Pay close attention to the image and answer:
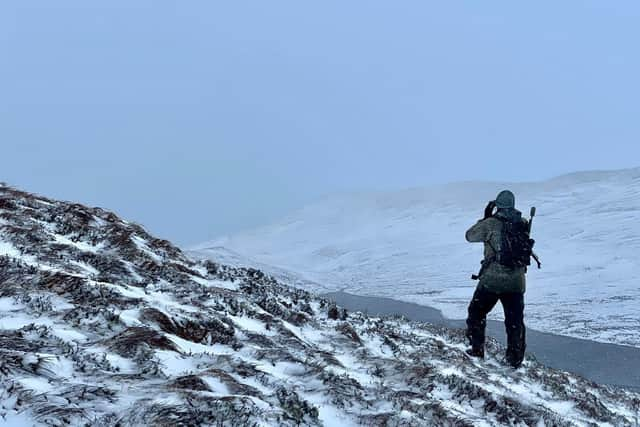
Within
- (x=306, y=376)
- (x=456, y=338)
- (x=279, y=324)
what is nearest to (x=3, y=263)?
(x=279, y=324)

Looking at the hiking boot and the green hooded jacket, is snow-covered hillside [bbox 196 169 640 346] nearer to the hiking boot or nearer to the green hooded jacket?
the hiking boot

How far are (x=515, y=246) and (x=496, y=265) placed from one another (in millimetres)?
427

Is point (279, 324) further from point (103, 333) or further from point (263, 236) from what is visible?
point (263, 236)

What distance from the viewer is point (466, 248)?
65.1 m

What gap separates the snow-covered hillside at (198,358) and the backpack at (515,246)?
1719mm

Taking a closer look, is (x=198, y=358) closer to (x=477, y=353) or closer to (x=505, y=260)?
(x=505, y=260)

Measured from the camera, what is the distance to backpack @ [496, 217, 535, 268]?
926 cm

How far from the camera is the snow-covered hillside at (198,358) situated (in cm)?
437

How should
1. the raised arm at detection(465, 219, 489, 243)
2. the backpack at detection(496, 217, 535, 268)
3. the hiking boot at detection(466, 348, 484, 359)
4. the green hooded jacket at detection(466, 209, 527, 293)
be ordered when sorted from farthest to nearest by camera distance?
the hiking boot at detection(466, 348, 484, 359) < the raised arm at detection(465, 219, 489, 243) < the green hooded jacket at detection(466, 209, 527, 293) < the backpack at detection(496, 217, 535, 268)

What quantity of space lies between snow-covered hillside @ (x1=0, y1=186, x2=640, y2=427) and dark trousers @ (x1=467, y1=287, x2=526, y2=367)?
395 millimetres

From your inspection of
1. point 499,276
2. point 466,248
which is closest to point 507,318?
point 499,276

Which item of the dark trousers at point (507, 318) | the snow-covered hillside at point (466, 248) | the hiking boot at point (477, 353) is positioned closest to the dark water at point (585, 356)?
the snow-covered hillside at point (466, 248)

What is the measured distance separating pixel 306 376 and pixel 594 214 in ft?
234

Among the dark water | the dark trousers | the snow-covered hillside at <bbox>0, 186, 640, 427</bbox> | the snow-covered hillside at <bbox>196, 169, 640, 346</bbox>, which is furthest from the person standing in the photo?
the snow-covered hillside at <bbox>196, 169, 640, 346</bbox>
